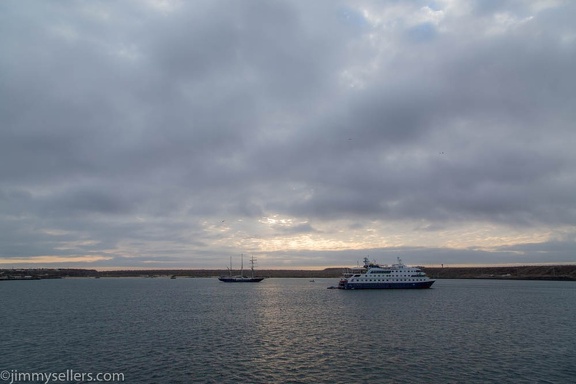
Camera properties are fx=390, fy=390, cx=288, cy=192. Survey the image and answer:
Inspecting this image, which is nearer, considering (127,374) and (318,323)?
(127,374)

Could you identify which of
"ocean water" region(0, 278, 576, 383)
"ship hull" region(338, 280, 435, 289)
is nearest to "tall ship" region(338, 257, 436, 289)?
"ship hull" region(338, 280, 435, 289)

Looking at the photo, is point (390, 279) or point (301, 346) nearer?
point (301, 346)

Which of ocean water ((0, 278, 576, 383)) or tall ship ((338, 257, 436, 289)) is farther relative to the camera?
tall ship ((338, 257, 436, 289))

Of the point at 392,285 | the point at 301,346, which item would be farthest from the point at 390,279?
the point at 301,346

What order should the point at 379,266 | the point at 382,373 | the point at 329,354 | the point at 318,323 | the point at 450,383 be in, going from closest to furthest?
the point at 450,383 → the point at 382,373 → the point at 329,354 → the point at 318,323 → the point at 379,266

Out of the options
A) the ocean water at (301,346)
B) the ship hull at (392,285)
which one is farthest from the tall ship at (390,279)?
the ocean water at (301,346)

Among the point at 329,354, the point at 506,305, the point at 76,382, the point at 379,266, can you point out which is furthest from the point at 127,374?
the point at 379,266

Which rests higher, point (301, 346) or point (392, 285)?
point (301, 346)

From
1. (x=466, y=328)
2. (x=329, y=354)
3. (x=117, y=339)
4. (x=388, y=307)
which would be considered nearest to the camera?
(x=329, y=354)

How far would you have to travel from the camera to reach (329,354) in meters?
42.8

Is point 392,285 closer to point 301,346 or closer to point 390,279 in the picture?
point 390,279

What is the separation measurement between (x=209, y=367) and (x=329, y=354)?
1322 centimetres

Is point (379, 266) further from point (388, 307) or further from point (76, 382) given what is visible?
point (76, 382)

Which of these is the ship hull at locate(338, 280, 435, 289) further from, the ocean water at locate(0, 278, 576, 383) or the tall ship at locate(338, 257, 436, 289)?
the ocean water at locate(0, 278, 576, 383)
